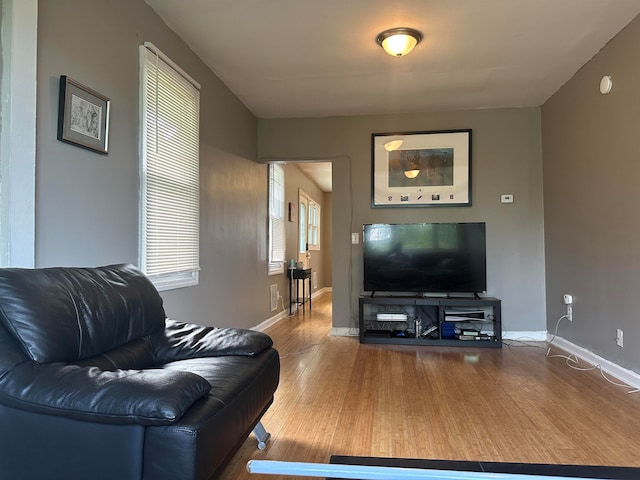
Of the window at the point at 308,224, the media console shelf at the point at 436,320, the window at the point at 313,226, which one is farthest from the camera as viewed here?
the window at the point at 313,226

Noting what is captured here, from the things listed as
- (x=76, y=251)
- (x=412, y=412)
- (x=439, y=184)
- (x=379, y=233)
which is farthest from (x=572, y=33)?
(x=76, y=251)

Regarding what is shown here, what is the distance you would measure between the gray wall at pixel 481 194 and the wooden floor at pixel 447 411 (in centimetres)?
89

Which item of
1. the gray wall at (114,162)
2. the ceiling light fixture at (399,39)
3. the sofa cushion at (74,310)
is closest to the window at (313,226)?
the gray wall at (114,162)

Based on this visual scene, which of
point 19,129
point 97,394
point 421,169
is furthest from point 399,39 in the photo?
point 97,394

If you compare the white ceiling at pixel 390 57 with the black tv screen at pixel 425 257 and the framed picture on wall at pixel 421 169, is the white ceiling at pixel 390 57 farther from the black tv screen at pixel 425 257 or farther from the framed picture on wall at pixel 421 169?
the black tv screen at pixel 425 257

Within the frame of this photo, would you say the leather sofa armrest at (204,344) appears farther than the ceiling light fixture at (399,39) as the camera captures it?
No

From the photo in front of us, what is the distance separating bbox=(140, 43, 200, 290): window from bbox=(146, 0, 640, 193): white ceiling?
1.36 ft

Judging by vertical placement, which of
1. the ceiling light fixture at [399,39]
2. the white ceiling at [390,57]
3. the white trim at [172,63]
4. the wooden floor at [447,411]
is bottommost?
the wooden floor at [447,411]

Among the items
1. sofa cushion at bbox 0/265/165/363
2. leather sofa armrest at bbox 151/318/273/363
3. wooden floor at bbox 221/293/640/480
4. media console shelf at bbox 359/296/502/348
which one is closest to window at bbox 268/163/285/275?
media console shelf at bbox 359/296/502/348

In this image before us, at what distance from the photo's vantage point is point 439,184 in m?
4.59

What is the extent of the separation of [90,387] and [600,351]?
3626mm

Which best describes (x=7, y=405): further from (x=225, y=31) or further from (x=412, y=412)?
(x=225, y=31)

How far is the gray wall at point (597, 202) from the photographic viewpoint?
2.88 m

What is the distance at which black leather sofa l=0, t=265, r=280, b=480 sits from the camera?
1.16 meters
